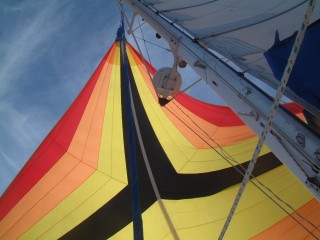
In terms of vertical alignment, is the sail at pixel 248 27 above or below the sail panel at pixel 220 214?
above

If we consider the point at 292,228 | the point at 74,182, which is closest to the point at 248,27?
the point at 292,228

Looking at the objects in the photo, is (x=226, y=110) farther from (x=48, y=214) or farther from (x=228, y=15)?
(x=48, y=214)

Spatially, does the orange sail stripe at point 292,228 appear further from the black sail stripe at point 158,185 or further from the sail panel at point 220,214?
the black sail stripe at point 158,185

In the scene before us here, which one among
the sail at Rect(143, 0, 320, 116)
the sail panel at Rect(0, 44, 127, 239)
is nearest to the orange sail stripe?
the sail panel at Rect(0, 44, 127, 239)

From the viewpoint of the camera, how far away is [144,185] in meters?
3.56

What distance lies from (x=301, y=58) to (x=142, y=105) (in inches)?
132

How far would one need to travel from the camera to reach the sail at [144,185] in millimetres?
3301

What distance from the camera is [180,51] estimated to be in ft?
7.25

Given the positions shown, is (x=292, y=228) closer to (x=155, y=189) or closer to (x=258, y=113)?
(x=155, y=189)

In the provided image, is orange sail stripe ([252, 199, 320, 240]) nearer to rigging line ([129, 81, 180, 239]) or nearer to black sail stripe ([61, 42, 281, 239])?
black sail stripe ([61, 42, 281, 239])

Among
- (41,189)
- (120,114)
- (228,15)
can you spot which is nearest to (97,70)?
(120,114)

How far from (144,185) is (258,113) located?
251 centimetres

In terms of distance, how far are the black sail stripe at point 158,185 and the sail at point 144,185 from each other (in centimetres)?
1

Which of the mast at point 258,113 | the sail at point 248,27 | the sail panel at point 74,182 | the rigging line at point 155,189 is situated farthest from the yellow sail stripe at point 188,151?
the sail at point 248,27
